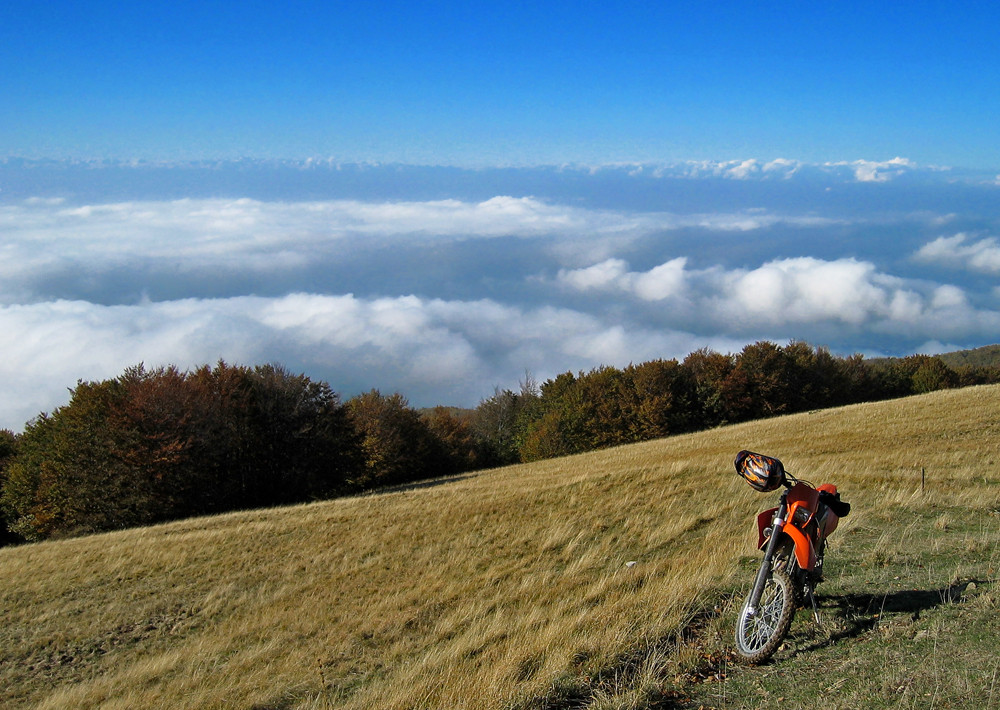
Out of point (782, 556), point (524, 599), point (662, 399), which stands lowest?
point (524, 599)

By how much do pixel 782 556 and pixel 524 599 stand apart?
526 cm

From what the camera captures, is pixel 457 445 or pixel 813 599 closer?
pixel 813 599

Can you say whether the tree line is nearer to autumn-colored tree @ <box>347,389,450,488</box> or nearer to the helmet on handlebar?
autumn-colored tree @ <box>347,389,450,488</box>

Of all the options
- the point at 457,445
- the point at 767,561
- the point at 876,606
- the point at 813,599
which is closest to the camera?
the point at 767,561

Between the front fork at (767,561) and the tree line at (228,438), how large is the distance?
36116 mm

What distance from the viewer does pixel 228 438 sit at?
127 feet

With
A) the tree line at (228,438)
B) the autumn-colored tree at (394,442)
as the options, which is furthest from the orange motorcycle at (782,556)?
the autumn-colored tree at (394,442)

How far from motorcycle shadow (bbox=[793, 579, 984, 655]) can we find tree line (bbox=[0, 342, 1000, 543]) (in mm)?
36082

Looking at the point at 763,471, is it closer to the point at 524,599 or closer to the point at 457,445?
the point at 524,599

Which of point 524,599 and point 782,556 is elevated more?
point 782,556

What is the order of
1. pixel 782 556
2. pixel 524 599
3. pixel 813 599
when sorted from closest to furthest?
1. pixel 782 556
2. pixel 813 599
3. pixel 524 599

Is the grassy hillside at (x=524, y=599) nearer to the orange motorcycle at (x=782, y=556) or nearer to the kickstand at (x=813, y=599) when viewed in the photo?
the kickstand at (x=813, y=599)

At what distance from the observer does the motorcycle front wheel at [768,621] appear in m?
4.94

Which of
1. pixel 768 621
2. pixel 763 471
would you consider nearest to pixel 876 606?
pixel 768 621
